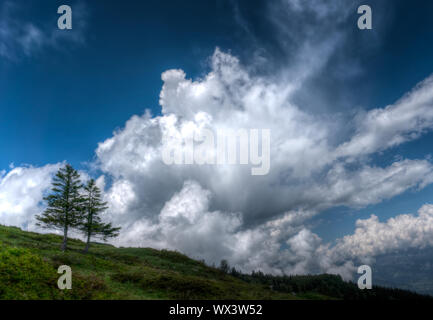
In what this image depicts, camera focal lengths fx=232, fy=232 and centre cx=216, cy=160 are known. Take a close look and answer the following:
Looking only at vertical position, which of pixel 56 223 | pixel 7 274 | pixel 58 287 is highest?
pixel 56 223

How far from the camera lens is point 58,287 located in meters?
19.7
